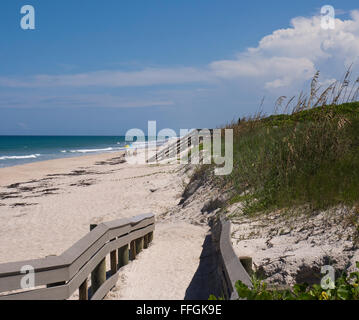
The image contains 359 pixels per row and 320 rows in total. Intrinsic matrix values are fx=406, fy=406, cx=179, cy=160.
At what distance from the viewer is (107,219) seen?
1132cm

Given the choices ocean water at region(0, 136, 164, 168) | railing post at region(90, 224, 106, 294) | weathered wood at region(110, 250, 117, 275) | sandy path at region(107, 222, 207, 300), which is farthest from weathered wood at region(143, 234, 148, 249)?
ocean water at region(0, 136, 164, 168)

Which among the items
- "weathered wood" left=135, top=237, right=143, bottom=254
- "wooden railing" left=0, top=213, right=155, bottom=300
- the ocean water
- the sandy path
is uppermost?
"wooden railing" left=0, top=213, right=155, bottom=300

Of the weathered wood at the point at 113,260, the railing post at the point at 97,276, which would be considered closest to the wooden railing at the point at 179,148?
the weathered wood at the point at 113,260

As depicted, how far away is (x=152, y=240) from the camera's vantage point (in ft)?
24.4

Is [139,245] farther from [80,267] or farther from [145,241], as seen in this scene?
[80,267]

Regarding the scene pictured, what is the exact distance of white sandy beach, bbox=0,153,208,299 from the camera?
18.5 ft

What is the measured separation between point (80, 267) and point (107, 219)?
7397 mm

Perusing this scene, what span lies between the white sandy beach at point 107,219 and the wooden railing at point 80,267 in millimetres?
369

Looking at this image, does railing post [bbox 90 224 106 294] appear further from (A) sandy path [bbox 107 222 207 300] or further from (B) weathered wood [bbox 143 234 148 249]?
(B) weathered wood [bbox 143 234 148 249]

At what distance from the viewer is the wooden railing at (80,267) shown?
3.14 meters

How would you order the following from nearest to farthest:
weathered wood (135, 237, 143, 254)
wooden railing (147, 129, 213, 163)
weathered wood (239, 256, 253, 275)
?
weathered wood (239, 256, 253, 275) < weathered wood (135, 237, 143, 254) < wooden railing (147, 129, 213, 163)

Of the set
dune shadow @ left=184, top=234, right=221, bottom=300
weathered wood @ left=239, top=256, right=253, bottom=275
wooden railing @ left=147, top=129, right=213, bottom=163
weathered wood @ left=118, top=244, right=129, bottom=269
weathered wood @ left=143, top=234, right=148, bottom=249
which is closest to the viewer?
weathered wood @ left=239, top=256, right=253, bottom=275

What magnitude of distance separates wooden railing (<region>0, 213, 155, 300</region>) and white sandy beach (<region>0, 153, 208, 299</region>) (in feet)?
1.21
